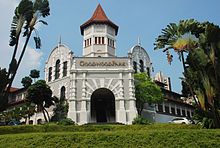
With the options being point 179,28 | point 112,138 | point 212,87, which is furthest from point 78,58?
point 112,138

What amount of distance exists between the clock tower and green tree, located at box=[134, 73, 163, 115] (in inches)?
322

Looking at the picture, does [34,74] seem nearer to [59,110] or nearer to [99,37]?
[59,110]

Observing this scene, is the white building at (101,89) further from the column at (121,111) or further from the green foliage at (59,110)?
the green foliage at (59,110)

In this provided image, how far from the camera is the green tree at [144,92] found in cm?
3944

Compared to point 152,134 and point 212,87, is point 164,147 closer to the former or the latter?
point 152,134

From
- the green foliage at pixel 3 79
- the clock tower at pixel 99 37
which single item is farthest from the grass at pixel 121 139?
the clock tower at pixel 99 37

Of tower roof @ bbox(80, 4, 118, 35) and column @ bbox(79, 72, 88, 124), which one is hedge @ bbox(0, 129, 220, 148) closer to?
column @ bbox(79, 72, 88, 124)

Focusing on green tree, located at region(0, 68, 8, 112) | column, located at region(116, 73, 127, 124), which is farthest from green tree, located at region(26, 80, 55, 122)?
green tree, located at region(0, 68, 8, 112)

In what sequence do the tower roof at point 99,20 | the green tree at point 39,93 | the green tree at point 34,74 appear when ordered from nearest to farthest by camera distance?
the green tree at point 39,93
the tower roof at point 99,20
the green tree at point 34,74

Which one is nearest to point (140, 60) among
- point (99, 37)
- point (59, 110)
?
point (99, 37)

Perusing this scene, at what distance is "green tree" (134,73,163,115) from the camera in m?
39.4

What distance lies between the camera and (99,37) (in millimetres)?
46906

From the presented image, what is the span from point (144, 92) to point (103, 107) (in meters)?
6.05

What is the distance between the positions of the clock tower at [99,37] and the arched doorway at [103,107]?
9079 mm
